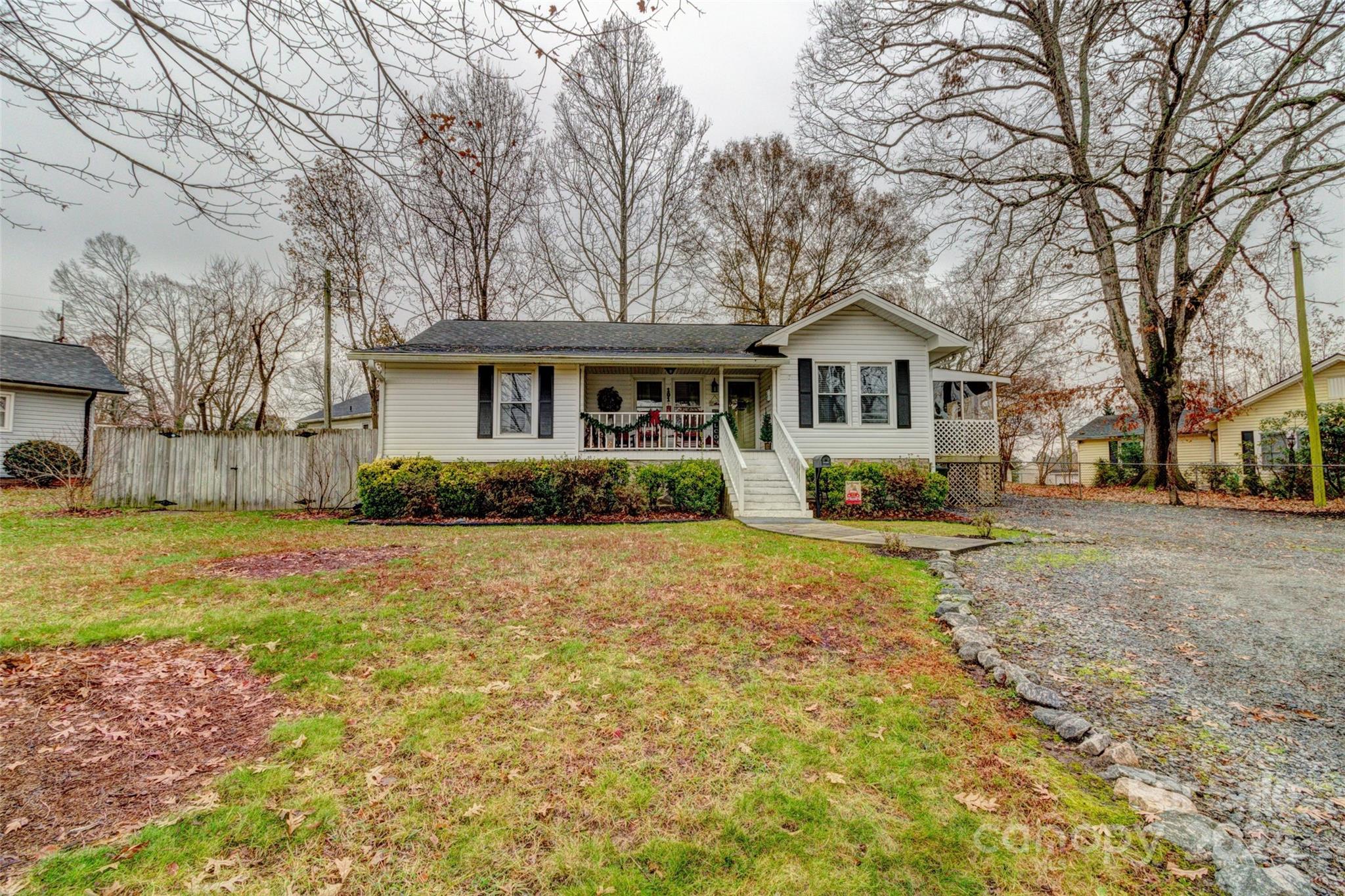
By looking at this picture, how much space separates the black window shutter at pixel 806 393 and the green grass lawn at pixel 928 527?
334 cm

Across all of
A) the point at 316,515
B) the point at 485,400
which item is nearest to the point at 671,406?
the point at 485,400

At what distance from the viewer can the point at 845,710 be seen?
314cm

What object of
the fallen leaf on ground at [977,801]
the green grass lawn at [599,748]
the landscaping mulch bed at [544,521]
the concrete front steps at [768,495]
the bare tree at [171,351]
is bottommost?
the fallen leaf on ground at [977,801]

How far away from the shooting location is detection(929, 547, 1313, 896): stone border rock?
1.88 metres

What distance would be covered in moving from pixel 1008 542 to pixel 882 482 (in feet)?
11.8

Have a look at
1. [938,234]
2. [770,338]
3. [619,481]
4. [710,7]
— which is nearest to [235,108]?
[710,7]

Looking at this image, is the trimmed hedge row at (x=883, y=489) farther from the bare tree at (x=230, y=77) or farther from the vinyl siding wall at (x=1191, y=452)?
the vinyl siding wall at (x=1191, y=452)

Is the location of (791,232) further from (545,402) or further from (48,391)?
(48,391)

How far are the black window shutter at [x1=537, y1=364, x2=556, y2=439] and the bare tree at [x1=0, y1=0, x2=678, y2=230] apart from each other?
9928mm

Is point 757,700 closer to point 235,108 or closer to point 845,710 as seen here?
point 845,710

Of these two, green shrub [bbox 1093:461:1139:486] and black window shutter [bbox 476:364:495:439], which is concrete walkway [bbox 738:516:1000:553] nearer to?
Answer: black window shutter [bbox 476:364:495:439]

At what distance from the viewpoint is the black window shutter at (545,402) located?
13.1m

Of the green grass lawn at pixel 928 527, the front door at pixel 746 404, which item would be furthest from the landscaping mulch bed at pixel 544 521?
the front door at pixel 746 404

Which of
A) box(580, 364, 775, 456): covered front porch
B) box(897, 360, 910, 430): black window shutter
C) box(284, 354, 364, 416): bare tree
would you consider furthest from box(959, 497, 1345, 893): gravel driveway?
box(284, 354, 364, 416): bare tree
